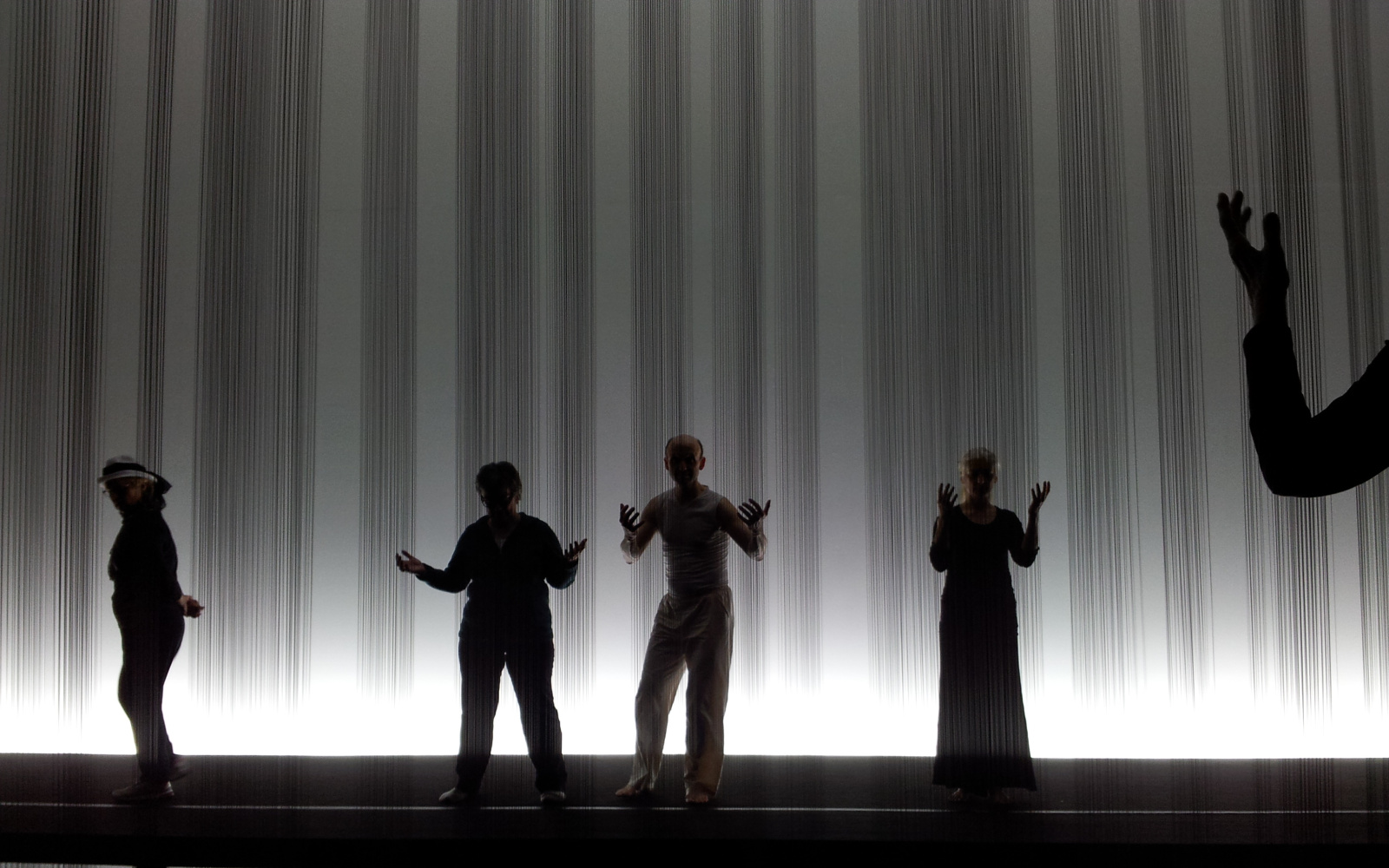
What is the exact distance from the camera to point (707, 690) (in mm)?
3850

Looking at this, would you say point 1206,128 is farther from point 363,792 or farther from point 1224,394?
point 363,792

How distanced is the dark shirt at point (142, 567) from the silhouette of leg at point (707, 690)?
2070 millimetres

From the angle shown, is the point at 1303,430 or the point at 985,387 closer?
the point at 1303,430

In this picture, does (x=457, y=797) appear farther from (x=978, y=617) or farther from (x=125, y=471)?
(x=978, y=617)

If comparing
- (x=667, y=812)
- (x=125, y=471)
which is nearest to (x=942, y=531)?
(x=667, y=812)

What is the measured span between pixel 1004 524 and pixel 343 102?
3276 millimetres

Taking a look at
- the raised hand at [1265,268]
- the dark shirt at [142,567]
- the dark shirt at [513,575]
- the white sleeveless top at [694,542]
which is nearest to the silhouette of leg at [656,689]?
the white sleeveless top at [694,542]

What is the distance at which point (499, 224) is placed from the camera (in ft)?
13.4

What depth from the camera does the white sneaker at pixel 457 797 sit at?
3.77 m

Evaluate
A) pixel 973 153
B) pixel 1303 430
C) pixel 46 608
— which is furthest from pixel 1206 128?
pixel 46 608

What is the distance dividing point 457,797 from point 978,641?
2.05m

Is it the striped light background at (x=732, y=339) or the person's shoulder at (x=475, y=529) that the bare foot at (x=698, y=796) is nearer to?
the striped light background at (x=732, y=339)

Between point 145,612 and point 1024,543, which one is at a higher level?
point 1024,543

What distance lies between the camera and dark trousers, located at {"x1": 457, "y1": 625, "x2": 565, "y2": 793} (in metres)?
3.79
